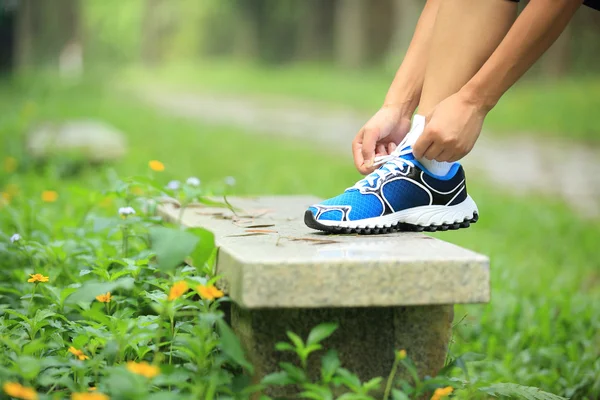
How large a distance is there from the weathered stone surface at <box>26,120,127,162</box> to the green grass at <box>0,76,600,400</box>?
4.7 inches

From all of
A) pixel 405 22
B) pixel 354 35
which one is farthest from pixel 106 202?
pixel 354 35

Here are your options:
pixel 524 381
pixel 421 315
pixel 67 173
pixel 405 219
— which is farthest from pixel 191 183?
pixel 67 173

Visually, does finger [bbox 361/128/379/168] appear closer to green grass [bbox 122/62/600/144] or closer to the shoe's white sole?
the shoe's white sole

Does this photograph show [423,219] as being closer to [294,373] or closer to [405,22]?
[294,373]

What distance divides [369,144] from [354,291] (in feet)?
2.10

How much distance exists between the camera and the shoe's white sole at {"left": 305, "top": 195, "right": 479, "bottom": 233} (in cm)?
177

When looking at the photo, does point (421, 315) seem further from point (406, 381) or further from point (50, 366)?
point (50, 366)

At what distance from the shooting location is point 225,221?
2016 mm

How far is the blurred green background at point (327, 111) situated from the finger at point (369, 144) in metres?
0.56

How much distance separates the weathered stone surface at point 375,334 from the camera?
1.56m

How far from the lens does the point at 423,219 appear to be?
1835 mm

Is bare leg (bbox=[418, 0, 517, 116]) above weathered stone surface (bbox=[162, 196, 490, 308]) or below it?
above

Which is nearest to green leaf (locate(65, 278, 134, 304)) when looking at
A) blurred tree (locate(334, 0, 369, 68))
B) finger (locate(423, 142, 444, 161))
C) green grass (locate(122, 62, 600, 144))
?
finger (locate(423, 142, 444, 161))

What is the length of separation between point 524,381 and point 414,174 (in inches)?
32.1
